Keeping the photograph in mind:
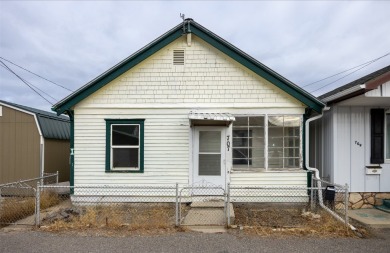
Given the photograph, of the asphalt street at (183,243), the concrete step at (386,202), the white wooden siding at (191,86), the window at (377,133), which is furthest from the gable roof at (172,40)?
Answer: the asphalt street at (183,243)

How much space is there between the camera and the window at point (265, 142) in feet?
31.3

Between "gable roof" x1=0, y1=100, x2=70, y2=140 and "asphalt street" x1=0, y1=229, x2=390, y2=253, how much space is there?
5798 millimetres

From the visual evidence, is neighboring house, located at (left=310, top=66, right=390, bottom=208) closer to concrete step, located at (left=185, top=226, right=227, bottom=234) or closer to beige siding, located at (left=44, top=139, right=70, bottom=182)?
concrete step, located at (left=185, top=226, right=227, bottom=234)

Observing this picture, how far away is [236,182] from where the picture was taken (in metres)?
9.36

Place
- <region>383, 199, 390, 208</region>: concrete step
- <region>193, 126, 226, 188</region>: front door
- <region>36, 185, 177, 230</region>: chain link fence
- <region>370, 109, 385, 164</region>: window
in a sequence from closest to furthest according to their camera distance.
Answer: <region>36, 185, 177, 230</region>: chain link fence → <region>383, 199, 390, 208</region>: concrete step → <region>370, 109, 385, 164</region>: window → <region>193, 126, 226, 188</region>: front door

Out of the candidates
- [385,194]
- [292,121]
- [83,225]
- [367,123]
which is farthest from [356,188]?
[83,225]

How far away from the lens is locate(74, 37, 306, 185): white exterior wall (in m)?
9.41

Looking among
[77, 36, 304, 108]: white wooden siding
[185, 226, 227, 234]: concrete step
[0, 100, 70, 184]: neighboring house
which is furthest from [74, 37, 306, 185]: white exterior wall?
[0, 100, 70, 184]: neighboring house

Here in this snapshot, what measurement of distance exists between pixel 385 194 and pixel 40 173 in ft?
36.7

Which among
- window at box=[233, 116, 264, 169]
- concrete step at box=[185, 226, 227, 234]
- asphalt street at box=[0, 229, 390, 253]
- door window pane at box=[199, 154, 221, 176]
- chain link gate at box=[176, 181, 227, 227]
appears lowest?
asphalt street at box=[0, 229, 390, 253]

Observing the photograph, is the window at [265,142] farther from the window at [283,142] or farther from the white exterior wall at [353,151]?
the white exterior wall at [353,151]

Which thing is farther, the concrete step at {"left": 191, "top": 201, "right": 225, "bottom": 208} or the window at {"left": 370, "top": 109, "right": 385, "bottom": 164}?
the window at {"left": 370, "top": 109, "right": 385, "bottom": 164}

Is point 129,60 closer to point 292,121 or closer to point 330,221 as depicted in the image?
point 292,121

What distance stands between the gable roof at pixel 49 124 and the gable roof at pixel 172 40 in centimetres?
288
